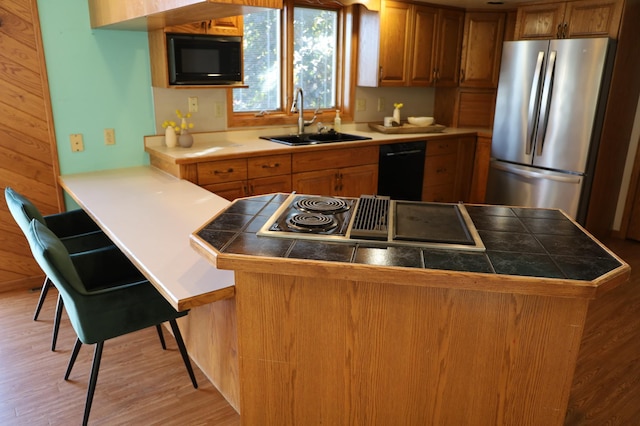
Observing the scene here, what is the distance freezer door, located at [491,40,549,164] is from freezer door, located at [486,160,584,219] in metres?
0.12

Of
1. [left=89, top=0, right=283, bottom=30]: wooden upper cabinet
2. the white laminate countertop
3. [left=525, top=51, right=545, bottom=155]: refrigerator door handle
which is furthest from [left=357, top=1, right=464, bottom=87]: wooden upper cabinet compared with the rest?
the white laminate countertop

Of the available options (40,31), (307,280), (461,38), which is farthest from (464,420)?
(461,38)

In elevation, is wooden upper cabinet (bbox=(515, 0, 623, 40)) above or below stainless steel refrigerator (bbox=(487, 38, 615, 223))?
above

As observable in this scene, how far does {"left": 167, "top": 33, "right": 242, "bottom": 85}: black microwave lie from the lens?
3.06m

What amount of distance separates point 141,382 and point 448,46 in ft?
13.2

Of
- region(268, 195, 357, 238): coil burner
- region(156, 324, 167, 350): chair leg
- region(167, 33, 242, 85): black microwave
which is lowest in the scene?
region(156, 324, 167, 350): chair leg

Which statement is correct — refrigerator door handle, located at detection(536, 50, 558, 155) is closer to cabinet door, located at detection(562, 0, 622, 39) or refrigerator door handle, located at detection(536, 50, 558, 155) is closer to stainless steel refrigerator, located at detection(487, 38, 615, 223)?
stainless steel refrigerator, located at detection(487, 38, 615, 223)

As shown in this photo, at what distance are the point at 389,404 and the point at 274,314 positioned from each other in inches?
19.1

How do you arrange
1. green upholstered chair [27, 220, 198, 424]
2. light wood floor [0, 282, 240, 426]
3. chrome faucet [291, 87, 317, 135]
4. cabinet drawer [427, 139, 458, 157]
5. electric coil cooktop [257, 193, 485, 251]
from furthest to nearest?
1. cabinet drawer [427, 139, 458, 157]
2. chrome faucet [291, 87, 317, 135]
3. light wood floor [0, 282, 240, 426]
4. green upholstered chair [27, 220, 198, 424]
5. electric coil cooktop [257, 193, 485, 251]

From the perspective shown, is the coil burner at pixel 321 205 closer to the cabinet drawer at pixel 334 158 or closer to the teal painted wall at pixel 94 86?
the cabinet drawer at pixel 334 158

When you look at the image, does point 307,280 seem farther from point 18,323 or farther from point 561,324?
point 18,323

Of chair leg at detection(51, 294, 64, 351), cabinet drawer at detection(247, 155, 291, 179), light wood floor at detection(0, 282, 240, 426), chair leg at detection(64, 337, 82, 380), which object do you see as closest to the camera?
light wood floor at detection(0, 282, 240, 426)

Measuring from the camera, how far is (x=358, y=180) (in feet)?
13.0

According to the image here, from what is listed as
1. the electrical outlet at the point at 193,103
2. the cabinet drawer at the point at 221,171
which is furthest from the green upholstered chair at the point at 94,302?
the electrical outlet at the point at 193,103
